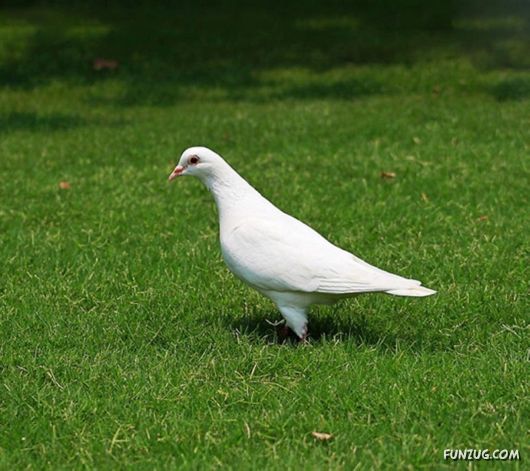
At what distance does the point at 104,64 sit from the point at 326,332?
42.8ft

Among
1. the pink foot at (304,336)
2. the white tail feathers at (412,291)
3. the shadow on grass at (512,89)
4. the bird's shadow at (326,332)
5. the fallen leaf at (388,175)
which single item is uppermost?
the white tail feathers at (412,291)

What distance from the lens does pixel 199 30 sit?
67.3 feet

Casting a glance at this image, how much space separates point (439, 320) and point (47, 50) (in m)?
14.6

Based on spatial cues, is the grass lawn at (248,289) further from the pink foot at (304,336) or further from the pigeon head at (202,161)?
the pigeon head at (202,161)

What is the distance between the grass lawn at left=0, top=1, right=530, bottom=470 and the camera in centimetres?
425

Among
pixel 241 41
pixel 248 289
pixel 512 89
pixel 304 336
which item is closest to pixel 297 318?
pixel 304 336

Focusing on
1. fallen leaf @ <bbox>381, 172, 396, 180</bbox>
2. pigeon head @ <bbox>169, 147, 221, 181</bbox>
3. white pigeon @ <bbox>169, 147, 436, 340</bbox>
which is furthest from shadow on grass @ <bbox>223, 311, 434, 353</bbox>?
fallen leaf @ <bbox>381, 172, 396, 180</bbox>

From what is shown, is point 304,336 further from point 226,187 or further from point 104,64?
point 104,64

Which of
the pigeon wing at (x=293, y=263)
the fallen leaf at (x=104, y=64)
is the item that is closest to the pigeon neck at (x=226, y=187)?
the pigeon wing at (x=293, y=263)

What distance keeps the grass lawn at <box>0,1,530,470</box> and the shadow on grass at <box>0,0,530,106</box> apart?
34 cm

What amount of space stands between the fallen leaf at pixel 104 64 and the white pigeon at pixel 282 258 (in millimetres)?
12546

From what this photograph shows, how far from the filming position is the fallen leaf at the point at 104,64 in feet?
57.6

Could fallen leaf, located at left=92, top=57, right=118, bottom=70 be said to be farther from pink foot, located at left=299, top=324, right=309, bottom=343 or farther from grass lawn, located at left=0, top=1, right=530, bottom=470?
pink foot, located at left=299, top=324, right=309, bottom=343

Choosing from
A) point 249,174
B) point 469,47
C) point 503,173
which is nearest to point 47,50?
point 469,47
